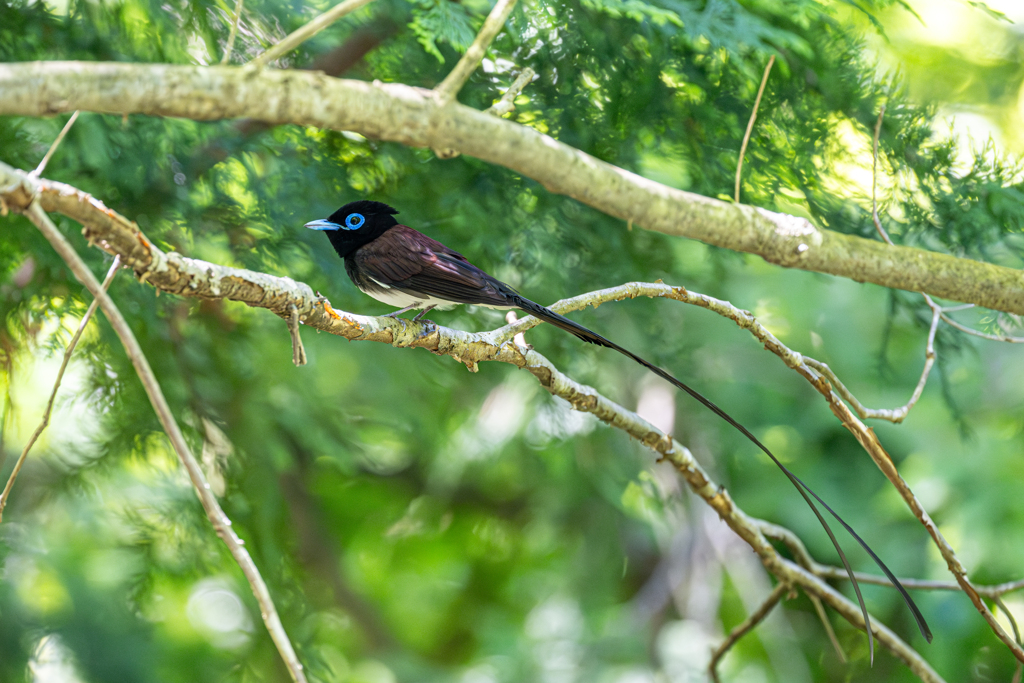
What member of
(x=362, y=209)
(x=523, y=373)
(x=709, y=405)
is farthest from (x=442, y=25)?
(x=523, y=373)

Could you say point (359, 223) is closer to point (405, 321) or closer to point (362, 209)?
point (362, 209)

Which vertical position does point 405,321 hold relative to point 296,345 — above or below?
below

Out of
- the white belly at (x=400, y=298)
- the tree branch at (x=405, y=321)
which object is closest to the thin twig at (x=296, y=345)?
the tree branch at (x=405, y=321)

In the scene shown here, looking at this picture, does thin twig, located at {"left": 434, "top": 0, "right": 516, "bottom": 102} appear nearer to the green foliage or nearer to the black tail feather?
the black tail feather

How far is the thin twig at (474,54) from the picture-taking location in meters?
0.97

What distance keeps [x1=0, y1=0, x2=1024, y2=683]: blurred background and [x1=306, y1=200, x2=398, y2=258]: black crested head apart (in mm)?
374

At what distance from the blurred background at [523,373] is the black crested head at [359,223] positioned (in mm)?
374

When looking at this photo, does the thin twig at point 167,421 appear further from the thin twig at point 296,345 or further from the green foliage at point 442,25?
the green foliage at point 442,25

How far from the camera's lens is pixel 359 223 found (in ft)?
6.08

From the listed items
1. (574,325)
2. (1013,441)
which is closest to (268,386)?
(574,325)

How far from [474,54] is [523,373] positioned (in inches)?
93.1

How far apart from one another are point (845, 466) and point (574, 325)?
3090 mm

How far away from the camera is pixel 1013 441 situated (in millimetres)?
3377

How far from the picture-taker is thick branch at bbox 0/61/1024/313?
2.73ft
